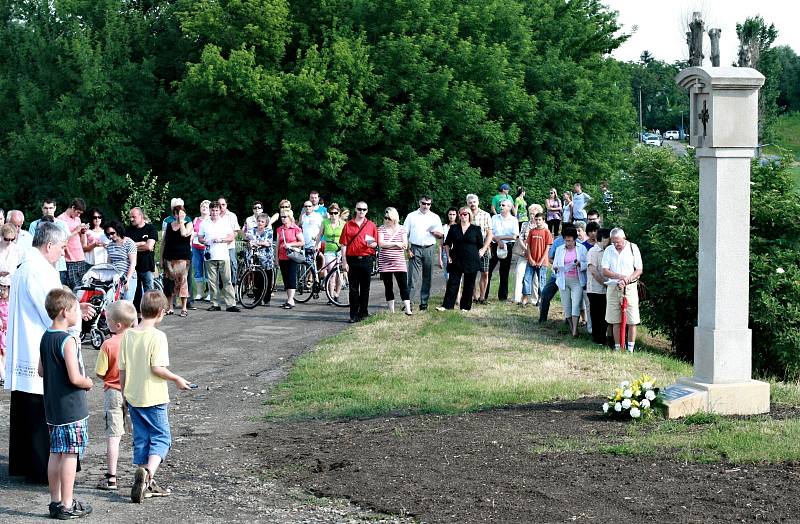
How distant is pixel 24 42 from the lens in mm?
51750

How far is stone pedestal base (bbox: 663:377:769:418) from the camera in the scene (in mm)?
10391

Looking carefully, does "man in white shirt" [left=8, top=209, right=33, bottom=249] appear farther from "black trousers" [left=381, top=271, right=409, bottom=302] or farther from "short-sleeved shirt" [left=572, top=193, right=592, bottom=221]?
"short-sleeved shirt" [left=572, top=193, right=592, bottom=221]

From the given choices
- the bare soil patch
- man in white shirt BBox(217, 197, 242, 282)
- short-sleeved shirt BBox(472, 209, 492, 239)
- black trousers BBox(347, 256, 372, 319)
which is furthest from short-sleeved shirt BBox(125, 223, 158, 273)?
the bare soil patch

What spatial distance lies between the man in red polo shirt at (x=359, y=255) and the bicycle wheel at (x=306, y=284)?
298 centimetres

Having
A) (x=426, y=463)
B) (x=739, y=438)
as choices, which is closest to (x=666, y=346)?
(x=739, y=438)

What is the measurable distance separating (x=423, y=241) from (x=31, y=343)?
11655 mm

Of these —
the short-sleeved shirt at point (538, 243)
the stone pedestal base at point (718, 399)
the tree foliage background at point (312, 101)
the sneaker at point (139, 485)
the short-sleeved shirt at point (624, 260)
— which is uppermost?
the tree foliage background at point (312, 101)

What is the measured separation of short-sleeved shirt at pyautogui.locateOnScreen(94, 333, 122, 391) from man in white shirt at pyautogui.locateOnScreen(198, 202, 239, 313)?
11.5 metres

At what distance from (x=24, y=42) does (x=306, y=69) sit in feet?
58.1

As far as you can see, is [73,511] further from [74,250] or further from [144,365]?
[74,250]

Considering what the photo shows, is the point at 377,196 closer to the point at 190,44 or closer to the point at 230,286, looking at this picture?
the point at 190,44

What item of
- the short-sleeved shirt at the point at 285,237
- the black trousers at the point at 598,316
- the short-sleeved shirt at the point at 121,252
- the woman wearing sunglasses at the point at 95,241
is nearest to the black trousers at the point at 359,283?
the short-sleeved shirt at the point at 285,237

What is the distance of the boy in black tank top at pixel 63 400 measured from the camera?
775 cm

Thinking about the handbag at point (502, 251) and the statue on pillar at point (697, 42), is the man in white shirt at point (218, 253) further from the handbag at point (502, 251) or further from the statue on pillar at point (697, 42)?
the statue on pillar at point (697, 42)
